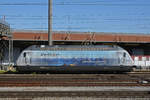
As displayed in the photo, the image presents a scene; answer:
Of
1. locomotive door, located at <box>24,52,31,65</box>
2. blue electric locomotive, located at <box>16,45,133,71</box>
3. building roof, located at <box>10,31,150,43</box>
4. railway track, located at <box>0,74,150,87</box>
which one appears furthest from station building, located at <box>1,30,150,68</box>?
railway track, located at <box>0,74,150,87</box>

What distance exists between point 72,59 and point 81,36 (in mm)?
20276

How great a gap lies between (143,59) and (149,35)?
13.2 meters

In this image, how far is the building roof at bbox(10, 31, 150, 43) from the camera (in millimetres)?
40062

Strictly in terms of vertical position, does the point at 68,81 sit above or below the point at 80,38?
below

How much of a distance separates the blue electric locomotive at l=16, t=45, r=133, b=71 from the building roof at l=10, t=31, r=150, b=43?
18672 millimetres

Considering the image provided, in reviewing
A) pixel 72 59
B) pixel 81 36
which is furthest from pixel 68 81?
pixel 81 36

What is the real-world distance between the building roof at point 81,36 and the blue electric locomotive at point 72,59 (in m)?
18.7

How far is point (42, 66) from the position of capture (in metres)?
21.2

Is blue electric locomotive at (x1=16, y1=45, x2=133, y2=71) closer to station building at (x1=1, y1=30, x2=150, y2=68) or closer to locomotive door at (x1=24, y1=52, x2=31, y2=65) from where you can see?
locomotive door at (x1=24, y1=52, x2=31, y2=65)

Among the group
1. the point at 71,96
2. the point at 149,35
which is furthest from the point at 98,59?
the point at 149,35

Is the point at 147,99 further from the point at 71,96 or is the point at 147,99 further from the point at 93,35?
the point at 93,35

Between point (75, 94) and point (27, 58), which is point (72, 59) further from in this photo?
point (75, 94)

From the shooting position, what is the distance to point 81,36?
4141 centimetres

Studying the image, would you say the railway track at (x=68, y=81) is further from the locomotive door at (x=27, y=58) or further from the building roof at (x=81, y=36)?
the building roof at (x=81, y=36)
